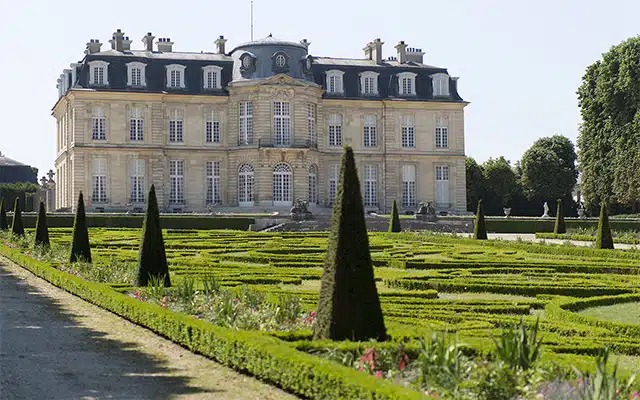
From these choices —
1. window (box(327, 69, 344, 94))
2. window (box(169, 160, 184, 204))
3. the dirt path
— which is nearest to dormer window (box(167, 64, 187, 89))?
window (box(169, 160, 184, 204))

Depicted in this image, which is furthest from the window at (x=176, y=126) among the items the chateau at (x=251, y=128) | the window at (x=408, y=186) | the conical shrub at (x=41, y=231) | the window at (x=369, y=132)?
the conical shrub at (x=41, y=231)

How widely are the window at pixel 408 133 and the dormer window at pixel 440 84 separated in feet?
6.18

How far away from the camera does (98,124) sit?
4391 centimetres

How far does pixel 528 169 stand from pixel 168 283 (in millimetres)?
44294

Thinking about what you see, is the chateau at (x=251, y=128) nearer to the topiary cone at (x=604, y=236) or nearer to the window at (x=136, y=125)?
the window at (x=136, y=125)

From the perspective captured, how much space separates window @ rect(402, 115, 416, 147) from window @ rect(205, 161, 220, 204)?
30.7 ft

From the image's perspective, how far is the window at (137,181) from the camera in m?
44.1

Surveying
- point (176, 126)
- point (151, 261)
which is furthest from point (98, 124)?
point (151, 261)

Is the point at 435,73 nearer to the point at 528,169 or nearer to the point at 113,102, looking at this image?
the point at 528,169

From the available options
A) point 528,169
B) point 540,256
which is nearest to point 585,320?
point 540,256

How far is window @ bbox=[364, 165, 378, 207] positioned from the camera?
46906mm

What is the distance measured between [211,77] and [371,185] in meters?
9.36

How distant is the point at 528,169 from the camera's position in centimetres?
5456

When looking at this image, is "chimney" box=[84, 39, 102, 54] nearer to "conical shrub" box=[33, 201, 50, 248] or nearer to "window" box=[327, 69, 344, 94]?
"window" box=[327, 69, 344, 94]
